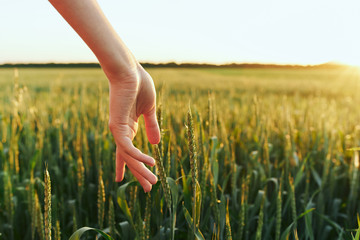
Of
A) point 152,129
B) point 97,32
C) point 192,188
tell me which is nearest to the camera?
point 97,32

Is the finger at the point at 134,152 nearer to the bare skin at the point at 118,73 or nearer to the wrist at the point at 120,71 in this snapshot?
the bare skin at the point at 118,73

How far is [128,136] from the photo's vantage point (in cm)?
93

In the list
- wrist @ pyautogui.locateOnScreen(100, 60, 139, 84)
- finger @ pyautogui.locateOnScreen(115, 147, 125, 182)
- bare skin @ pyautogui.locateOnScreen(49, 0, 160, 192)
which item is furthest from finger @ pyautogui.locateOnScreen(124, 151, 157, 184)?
wrist @ pyautogui.locateOnScreen(100, 60, 139, 84)

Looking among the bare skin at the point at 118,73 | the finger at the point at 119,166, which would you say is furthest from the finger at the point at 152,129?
the finger at the point at 119,166

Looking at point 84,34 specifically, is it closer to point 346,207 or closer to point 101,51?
point 101,51

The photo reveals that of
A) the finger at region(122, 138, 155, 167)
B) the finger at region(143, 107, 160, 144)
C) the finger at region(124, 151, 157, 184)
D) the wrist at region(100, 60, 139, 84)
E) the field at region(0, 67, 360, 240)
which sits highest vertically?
the wrist at region(100, 60, 139, 84)

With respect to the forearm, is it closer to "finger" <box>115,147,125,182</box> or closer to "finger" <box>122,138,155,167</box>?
"finger" <box>122,138,155,167</box>

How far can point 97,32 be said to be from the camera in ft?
2.76

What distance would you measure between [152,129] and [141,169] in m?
0.13

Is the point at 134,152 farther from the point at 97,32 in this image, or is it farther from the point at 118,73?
the point at 97,32

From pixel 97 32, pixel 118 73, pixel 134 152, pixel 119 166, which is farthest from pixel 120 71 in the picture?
pixel 119 166

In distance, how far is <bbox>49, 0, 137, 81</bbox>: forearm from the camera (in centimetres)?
83

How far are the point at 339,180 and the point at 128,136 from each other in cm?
167

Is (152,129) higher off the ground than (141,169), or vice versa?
(152,129)
